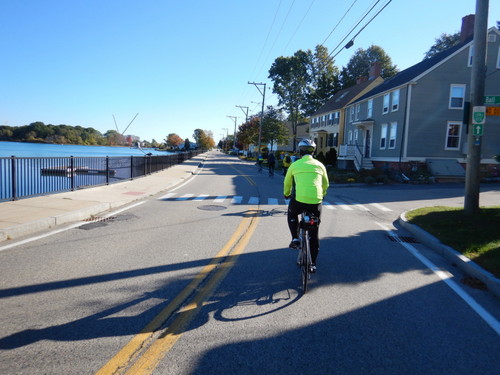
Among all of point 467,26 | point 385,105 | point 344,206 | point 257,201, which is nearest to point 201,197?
point 257,201

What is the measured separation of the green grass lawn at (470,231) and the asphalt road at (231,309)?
1.73 feet

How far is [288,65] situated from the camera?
59.4m

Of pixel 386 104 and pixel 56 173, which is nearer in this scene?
pixel 56 173

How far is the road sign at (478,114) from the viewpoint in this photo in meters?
9.34

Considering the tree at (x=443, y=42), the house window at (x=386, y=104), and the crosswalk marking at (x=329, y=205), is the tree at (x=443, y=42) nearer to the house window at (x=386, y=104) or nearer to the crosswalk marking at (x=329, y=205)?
the house window at (x=386, y=104)

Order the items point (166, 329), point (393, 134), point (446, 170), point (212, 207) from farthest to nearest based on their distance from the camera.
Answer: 1. point (393, 134)
2. point (446, 170)
3. point (212, 207)
4. point (166, 329)

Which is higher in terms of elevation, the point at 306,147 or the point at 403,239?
the point at 306,147

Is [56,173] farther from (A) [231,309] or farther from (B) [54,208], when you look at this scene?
(A) [231,309]

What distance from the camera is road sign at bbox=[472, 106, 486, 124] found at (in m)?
9.34

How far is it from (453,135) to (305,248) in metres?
25.5

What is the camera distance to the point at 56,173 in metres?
12.7

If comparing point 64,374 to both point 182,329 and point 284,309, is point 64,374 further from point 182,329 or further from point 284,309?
point 284,309

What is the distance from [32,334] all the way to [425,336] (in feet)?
12.7

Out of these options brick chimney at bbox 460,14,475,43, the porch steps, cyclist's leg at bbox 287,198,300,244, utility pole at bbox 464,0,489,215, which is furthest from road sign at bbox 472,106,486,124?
brick chimney at bbox 460,14,475,43
